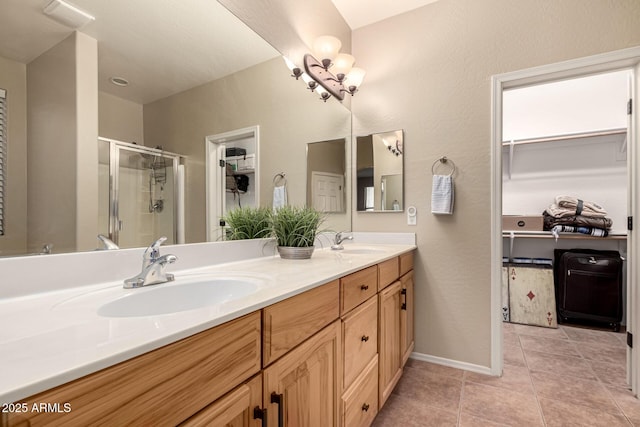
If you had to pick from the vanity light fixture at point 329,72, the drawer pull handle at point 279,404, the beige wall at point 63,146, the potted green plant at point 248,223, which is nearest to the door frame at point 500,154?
the vanity light fixture at point 329,72

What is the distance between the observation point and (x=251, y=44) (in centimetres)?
154

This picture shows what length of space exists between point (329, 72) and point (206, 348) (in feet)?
6.79

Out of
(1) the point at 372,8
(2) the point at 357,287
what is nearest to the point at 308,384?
(2) the point at 357,287

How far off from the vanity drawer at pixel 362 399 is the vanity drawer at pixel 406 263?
0.62 meters

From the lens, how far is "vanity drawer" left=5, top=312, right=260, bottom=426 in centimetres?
40

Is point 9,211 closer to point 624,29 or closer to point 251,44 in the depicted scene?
point 251,44

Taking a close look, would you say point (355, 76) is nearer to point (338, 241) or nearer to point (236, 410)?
point (338, 241)

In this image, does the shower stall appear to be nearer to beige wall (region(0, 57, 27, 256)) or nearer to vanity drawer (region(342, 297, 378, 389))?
beige wall (region(0, 57, 27, 256))

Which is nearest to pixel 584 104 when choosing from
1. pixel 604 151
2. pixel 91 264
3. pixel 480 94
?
pixel 604 151

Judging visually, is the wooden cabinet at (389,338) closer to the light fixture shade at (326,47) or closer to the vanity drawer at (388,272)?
the vanity drawer at (388,272)

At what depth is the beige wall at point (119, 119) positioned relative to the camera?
38.0 inches

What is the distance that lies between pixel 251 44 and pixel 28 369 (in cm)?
156

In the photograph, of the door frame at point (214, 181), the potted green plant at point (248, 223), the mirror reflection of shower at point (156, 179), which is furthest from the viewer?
the potted green plant at point (248, 223)

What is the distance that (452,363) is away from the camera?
2082 millimetres
